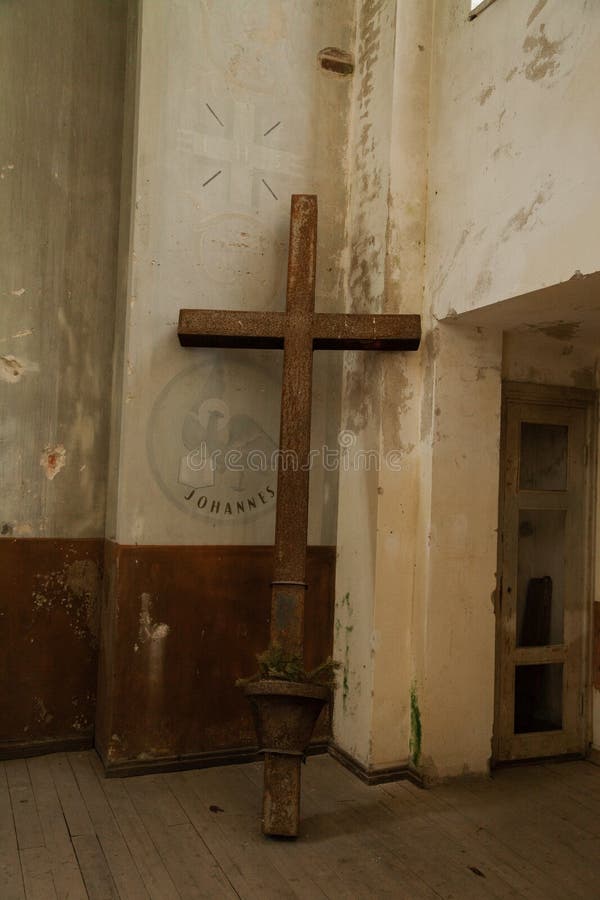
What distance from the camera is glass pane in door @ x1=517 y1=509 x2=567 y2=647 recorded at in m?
3.84

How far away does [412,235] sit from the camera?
3.49 metres

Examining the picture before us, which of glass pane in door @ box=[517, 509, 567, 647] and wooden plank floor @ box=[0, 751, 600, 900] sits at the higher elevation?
glass pane in door @ box=[517, 509, 567, 647]

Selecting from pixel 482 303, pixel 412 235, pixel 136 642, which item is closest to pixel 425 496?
pixel 482 303

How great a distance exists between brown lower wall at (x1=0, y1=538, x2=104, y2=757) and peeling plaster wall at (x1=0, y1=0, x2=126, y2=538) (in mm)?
123

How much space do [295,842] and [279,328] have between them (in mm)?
1977

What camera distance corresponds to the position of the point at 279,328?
3.16 m

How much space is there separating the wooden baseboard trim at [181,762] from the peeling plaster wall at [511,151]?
2213mm

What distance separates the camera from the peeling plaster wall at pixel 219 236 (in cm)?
341

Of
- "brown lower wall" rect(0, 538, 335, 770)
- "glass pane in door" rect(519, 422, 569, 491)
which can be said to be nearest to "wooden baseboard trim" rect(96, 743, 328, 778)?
"brown lower wall" rect(0, 538, 335, 770)

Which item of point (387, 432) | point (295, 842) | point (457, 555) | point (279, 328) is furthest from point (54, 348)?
point (295, 842)

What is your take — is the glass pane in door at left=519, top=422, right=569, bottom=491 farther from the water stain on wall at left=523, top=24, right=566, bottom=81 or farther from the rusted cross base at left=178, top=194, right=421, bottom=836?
the water stain on wall at left=523, top=24, right=566, bottom=81

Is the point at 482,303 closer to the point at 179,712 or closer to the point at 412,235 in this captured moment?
the point at 412,235

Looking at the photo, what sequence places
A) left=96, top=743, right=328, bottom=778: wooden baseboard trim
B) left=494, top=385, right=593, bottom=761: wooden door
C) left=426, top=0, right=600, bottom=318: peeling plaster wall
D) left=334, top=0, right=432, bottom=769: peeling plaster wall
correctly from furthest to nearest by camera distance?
left=494, top=385, right=593, bottom=761: wooden door
left=334, top=0, right=432, bottom=769: peeling plaster wall
left=96, top=743, right=328, bottom=778: wooden baseboard trim
left=426, top=0, right=600, bottom=318: peeling plaster wall

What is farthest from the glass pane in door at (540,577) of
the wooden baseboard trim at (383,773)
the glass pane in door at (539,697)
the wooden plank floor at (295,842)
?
the wooden baseboard trim at (383,773)
